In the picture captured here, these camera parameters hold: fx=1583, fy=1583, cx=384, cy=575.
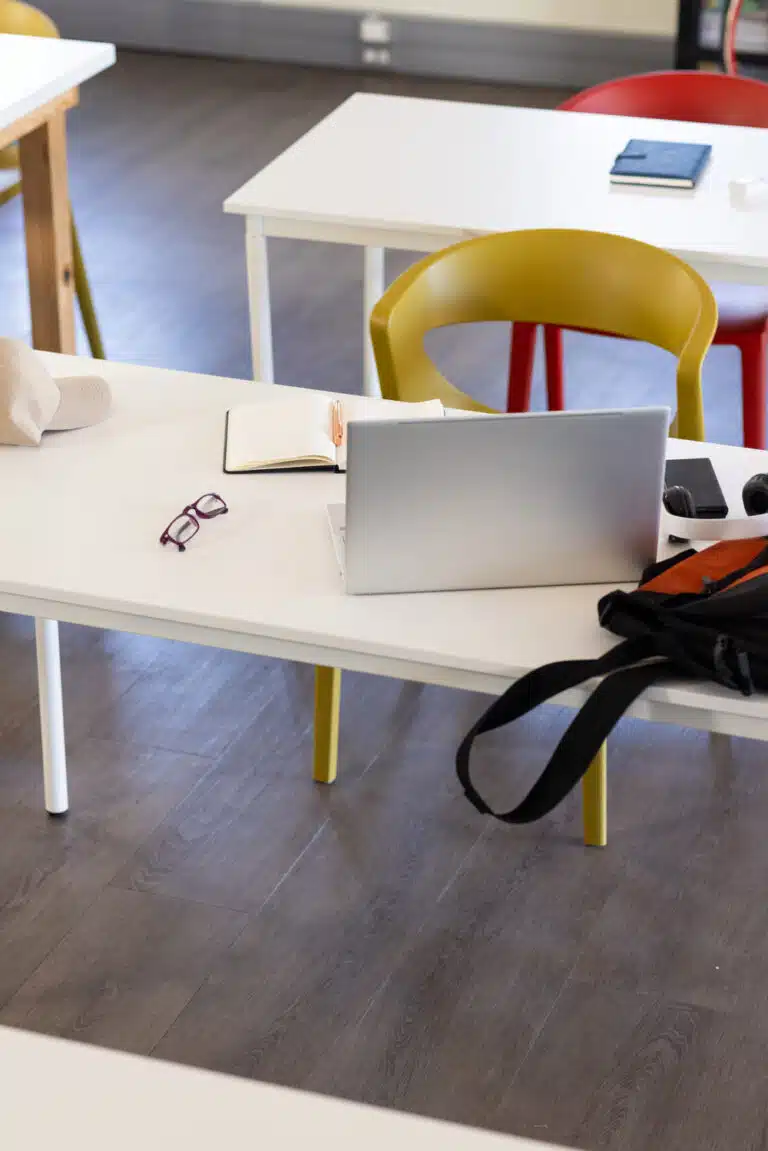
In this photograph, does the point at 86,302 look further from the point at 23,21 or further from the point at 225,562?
the point at 225,562

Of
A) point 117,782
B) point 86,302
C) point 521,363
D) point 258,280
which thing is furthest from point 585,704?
point 86,302

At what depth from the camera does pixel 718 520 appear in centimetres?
179

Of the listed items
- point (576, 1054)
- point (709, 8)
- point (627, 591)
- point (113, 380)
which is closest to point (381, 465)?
point (627, 591)

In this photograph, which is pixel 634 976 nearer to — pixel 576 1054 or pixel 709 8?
pixel 576 1054

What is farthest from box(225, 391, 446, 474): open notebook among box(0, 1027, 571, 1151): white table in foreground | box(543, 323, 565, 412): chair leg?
box(543, 323, 565, 412): chair leg

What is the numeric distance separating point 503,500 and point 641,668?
233 mm

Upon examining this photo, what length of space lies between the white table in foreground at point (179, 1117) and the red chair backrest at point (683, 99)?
9.10ft

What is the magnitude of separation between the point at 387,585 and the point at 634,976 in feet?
2.62

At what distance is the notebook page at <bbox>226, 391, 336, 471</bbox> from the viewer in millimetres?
1971

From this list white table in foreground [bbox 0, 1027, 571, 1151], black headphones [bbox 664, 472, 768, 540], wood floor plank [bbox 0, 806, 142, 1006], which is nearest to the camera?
white table in foreground [bbox 0, 1027, 571, 1151]

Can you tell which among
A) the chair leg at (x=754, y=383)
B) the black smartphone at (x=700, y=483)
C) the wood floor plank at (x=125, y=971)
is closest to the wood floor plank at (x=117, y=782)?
the wood floor plank at (x=125, y=971)

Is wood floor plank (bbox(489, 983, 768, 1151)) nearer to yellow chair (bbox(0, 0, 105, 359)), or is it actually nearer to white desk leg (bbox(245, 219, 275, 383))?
white desk leg (bbox(245, 219, 275, 383))

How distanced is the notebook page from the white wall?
466cm

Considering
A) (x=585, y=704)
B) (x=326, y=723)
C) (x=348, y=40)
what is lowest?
(x=348, y=40)
